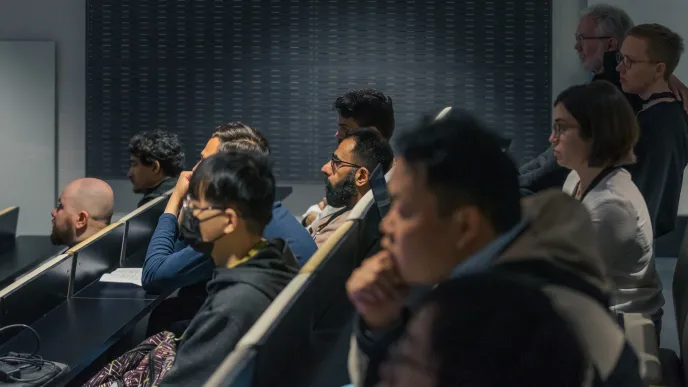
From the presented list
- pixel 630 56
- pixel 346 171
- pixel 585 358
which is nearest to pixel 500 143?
pixel 585 358

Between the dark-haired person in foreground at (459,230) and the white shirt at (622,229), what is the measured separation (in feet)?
2.71

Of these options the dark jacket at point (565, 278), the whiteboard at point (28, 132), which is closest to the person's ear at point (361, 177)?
the dark jacket at point (565, 278)

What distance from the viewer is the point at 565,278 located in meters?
1.13

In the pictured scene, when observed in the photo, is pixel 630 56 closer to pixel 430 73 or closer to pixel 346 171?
pixel 346 171

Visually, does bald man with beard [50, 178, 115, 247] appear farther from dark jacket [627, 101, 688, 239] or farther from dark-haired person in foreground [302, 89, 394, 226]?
dark jacket [627, 101, 688, 239]

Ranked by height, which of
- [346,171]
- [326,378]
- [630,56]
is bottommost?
[326,378]

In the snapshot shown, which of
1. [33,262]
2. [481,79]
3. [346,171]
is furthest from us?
[481,79]

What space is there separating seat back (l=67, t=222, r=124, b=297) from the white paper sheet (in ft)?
0.09

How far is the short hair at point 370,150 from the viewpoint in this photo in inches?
127

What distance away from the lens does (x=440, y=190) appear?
50.0 inches

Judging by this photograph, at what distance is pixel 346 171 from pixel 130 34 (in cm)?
310

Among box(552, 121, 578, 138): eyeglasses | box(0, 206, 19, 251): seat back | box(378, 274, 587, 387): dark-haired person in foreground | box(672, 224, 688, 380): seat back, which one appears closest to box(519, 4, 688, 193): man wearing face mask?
box(672, 224, 688, 380): seat back

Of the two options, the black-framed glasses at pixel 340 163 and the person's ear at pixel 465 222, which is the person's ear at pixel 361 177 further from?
the person's ear at pixel 465 222

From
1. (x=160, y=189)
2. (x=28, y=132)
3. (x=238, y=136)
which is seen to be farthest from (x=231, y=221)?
(x=28, y=132)
